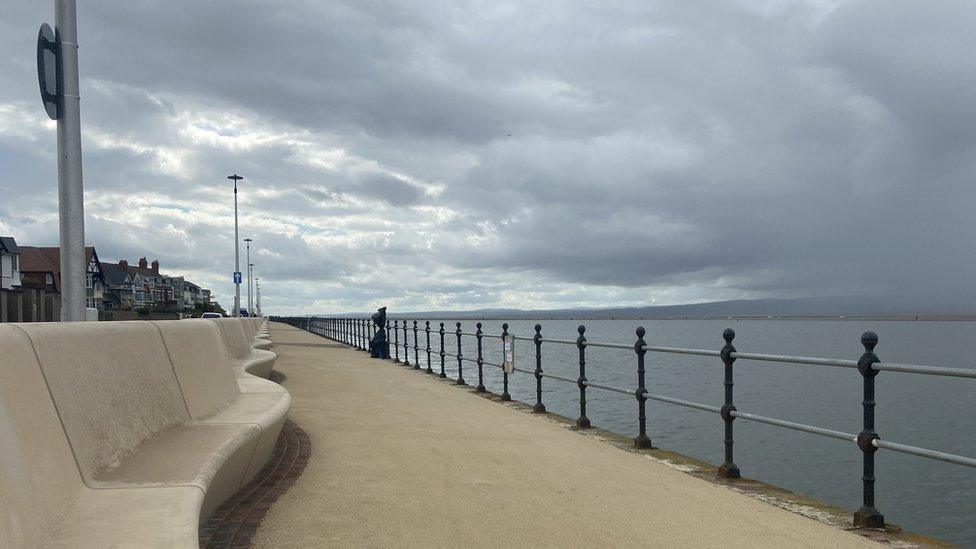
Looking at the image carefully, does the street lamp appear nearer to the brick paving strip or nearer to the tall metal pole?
the tall metal pole

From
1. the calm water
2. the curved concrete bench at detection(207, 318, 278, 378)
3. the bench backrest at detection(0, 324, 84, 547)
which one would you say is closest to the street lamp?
the curved concrete bench at detection(207, 318, 278, 378)

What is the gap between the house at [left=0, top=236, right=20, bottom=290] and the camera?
62906mm

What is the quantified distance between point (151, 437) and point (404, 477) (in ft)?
6.94

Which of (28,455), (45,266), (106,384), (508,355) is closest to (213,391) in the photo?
(106,384)

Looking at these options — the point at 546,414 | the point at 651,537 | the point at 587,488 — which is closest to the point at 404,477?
the point at 587,488

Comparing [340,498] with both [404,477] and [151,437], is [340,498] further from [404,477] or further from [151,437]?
[151,437]

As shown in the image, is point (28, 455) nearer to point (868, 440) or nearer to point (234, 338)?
point (868, 440)

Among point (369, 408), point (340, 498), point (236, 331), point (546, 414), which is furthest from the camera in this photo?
point (236, 331)

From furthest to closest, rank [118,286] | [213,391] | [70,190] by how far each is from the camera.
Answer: [118,286]
[70,190]
[213,391]

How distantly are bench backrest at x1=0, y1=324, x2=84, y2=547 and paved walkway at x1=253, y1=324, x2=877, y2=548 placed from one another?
4.98ft

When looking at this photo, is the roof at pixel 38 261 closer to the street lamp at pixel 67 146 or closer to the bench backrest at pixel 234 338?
the bench backrest at pixel 234 338

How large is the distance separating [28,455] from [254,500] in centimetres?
265

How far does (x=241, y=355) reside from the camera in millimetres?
13578

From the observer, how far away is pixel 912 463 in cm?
1225
